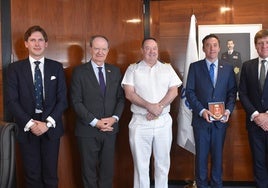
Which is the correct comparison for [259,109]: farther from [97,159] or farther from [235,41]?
[97,159]

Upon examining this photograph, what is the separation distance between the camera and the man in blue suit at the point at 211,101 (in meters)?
3.03

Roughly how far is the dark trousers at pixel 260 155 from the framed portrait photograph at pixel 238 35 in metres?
1.24

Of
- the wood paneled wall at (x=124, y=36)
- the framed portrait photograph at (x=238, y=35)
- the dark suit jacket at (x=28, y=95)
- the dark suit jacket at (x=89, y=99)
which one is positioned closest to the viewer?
the dark suit jacket at (x=28, y=95)

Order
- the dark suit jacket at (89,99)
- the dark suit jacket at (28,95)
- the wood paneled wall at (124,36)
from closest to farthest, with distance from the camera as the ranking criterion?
the dark suit jacket at (28,95) → the dark suit jacket at (89,99) → the wood paneled wall at (124,36)

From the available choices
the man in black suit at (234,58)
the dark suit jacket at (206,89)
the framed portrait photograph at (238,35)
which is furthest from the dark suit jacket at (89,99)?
the man in black suit at (234,58)

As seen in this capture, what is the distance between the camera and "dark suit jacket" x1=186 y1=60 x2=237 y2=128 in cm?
305

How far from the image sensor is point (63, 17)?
3131mm

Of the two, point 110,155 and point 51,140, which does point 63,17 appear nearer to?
point 51,140

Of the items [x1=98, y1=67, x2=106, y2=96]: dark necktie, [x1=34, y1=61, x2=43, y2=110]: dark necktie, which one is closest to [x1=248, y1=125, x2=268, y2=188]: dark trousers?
[x1=98, y1=67, x2=106, y2=96]: dark necktie

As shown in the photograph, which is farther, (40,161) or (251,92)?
(251,92)

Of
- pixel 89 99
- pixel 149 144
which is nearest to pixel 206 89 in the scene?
pixel 149 144

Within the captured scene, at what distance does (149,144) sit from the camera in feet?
10.1

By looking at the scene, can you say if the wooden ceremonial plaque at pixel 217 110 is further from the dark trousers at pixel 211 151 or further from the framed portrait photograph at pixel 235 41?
the framed portrait photograph at pixel 235 41

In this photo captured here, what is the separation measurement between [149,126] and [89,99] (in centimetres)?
65
